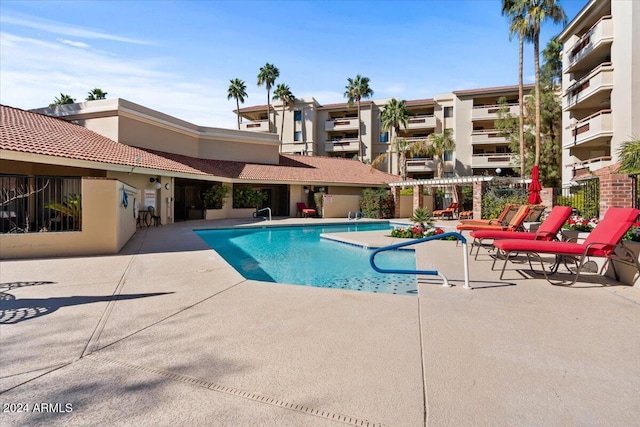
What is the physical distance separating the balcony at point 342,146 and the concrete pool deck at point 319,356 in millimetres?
39520

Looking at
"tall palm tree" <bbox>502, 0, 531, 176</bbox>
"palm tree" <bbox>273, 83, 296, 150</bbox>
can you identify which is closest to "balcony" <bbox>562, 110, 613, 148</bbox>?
"tall palm tree" <bbox>502, 0, 531, 176</bbox>

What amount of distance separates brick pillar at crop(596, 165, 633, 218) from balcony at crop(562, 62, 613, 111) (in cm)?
2025

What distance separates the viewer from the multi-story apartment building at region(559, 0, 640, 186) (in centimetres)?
1967

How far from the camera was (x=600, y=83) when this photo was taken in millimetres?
21516

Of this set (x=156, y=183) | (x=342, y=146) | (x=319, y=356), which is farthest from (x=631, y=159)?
(x=342, y=146)

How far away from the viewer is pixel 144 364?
2941 millimetres

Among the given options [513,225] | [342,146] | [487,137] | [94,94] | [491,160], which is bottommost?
[513,225]

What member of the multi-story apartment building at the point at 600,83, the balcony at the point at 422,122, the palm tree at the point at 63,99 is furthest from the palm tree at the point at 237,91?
the multi-story apartment building at the point at 600,83

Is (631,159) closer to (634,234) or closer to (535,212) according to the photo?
(535,212)

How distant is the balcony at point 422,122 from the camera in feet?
132

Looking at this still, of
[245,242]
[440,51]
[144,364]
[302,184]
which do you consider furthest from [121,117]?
[144,364]

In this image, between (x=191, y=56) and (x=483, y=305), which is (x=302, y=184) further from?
(x=483, y=305)

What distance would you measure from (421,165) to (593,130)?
743 inches

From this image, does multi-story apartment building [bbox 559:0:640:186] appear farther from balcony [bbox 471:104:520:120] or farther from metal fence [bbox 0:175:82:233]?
metal fence [bbox 0:175:82:233]
